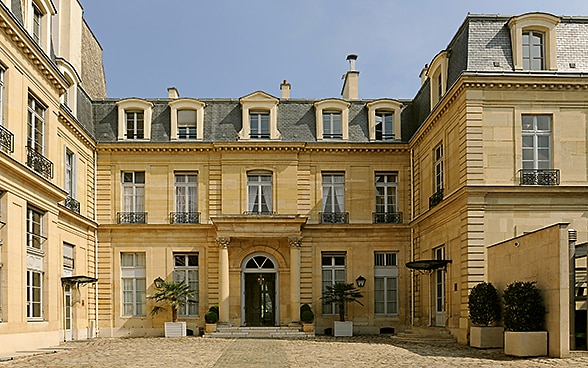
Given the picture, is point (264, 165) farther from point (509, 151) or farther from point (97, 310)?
point (509, 151)

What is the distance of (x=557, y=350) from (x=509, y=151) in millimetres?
6294

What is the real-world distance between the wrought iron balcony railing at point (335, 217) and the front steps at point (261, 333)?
4.28 m

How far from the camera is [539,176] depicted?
68.2 ft

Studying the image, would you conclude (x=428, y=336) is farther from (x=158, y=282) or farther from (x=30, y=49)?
(x=30, y=49)

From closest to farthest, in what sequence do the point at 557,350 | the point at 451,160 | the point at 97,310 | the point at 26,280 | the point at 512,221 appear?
1. the point at 557,350
2. the point at 26,280
3. the point at 512,221
4. the point at 451,160
5. the point at 97,310

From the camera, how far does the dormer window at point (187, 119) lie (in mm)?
A: 29375

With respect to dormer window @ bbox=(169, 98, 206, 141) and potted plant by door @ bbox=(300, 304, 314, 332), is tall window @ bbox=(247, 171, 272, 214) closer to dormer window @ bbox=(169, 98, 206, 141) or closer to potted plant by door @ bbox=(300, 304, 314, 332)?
dormer window @ bbox=(169, 98, 206, 141)

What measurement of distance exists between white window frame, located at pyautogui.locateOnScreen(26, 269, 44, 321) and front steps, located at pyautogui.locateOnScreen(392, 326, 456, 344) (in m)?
10.4

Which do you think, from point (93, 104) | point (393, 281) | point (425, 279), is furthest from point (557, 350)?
point (93, 104)

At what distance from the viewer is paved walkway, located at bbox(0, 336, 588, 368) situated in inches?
607

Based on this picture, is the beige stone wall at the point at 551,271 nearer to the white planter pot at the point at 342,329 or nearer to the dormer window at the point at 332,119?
the white planter pot at the point at 342,329

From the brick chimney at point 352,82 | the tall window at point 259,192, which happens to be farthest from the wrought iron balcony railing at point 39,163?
the brick chimney at point 352,82

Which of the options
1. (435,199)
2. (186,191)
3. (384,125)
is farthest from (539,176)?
(186,191)

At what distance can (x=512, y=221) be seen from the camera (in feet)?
67.8
